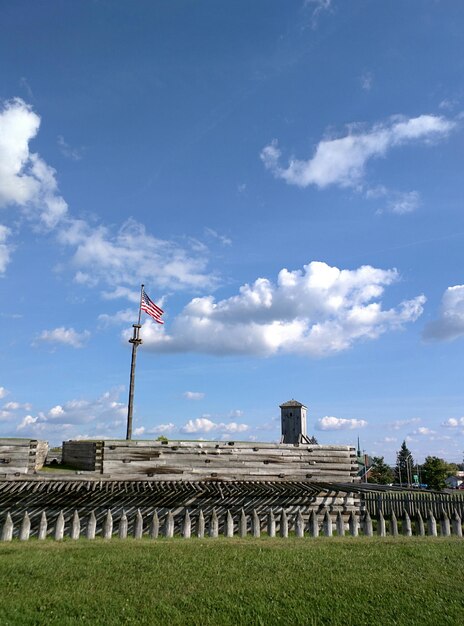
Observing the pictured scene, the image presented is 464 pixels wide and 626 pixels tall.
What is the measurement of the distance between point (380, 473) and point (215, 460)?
70.9 meters

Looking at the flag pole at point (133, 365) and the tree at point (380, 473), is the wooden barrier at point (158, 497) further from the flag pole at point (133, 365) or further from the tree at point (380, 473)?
the tree at point (380, 473)

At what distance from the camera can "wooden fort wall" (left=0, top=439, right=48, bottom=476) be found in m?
18.5

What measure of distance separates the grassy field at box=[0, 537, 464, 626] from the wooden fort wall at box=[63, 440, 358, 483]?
7.41m

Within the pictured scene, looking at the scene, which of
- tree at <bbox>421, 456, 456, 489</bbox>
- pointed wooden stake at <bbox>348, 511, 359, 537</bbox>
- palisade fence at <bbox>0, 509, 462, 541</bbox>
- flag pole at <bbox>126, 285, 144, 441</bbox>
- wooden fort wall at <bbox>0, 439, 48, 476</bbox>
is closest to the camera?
palisade fence at <bbox>0, 509, 462, 541</bbox>

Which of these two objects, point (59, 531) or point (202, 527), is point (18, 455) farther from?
point (202, 527)

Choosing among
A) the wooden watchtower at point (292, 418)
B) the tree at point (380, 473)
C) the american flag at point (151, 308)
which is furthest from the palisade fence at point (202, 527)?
the tree at point (380, 473)

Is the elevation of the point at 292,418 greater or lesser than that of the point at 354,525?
greater

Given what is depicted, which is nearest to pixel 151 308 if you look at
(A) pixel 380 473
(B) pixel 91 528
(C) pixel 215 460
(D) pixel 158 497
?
(C) pixel 215 460

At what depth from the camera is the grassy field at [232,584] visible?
299 inches

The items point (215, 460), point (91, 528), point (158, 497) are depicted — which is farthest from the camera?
point (215, 460)

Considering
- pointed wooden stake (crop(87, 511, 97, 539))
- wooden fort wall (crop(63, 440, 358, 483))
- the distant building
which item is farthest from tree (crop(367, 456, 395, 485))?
pointed wooden stake (crop(87, 511, 97, 539))

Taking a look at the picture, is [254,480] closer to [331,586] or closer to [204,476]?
[204,476]

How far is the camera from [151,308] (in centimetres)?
2606

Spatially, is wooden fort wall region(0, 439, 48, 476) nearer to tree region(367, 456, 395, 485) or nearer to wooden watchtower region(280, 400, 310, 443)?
wooden watchtower region(280, 400, 310, 443)
